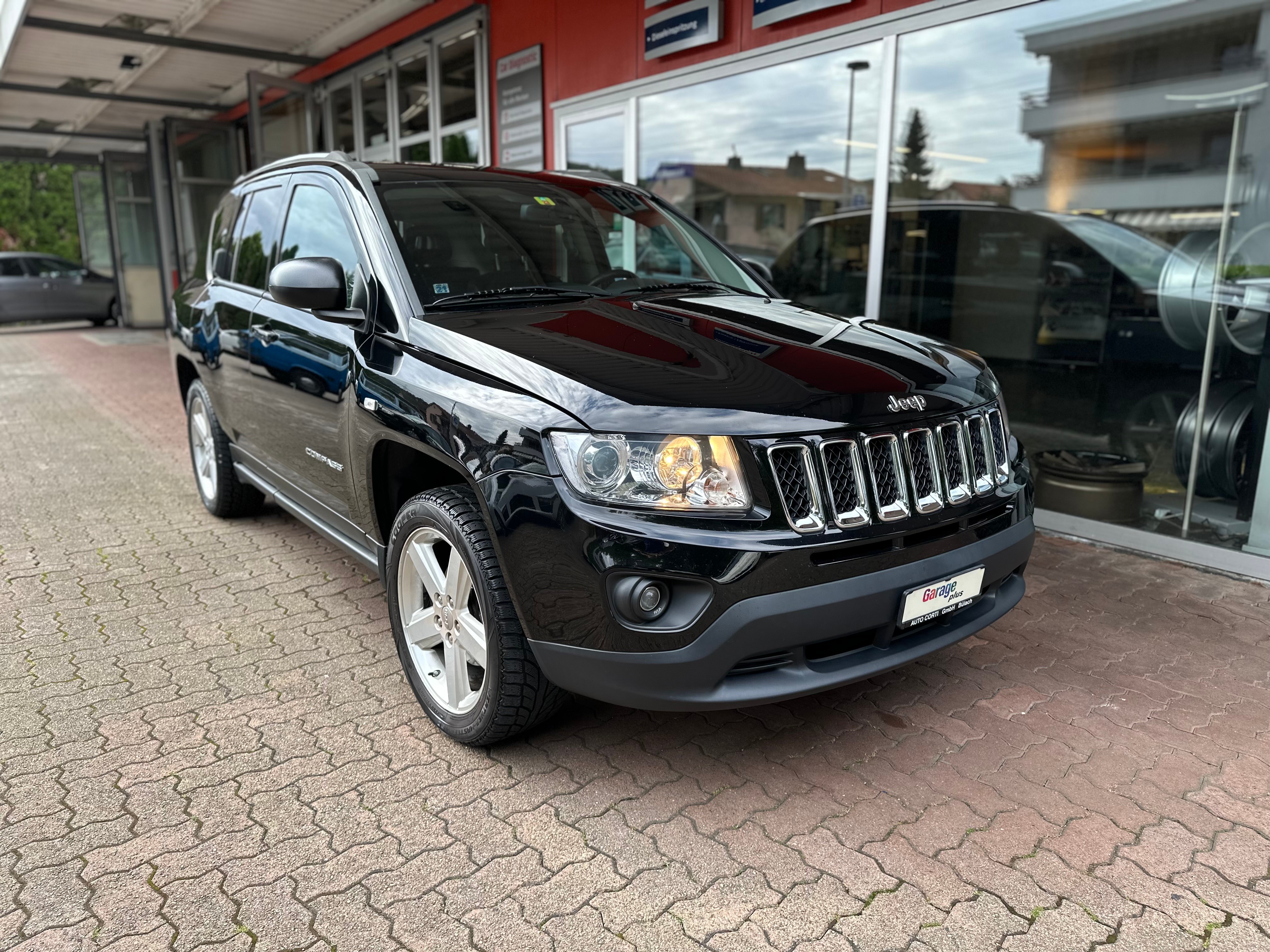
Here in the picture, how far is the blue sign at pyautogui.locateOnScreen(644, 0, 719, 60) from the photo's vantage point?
6625 mm

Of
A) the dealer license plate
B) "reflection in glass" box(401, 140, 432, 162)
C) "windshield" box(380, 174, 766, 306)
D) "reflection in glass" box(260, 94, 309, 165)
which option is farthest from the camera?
"reflection in glass" box(260, 94, 309, 165)

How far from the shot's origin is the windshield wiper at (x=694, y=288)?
354 centimetres

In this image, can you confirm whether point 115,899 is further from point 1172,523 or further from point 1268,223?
point 1268,223

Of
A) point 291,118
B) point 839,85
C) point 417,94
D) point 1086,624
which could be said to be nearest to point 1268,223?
point 1086,624

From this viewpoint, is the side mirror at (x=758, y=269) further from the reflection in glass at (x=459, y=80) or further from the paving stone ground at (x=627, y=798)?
the reflection in glass at (x=459, y=80)

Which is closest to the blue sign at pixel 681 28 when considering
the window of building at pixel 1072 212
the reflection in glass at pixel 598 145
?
the window of building at pixel 1072 212

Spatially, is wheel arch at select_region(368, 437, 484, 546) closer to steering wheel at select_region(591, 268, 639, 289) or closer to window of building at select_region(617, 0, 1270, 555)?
steering wheel at select_region(591, 268, 639, 289)

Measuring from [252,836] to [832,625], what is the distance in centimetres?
165

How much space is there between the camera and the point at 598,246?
12.3 feet

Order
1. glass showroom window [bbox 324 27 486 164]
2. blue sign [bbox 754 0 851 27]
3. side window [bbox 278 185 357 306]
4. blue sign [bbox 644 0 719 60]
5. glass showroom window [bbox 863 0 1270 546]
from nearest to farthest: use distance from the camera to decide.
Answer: side window [bbox 278 185 357 306]
glass showroom window [bbox 863 0 1270 546]
blue sign [bbox 754 0 851 27]
blue sign [bbox 644 0 719 60]
glass showroom window [bbox 324 27 486 164]

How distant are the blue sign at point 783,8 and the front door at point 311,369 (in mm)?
3689

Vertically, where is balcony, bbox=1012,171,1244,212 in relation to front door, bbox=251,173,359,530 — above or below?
above

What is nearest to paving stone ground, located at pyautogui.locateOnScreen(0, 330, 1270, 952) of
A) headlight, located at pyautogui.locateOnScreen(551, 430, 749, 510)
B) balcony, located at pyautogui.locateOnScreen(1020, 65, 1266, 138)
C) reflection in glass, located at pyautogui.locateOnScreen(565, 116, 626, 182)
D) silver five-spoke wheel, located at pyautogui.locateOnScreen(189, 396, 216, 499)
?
headlight, located at pyautogui.locateOnScreen(551, 430, 749, 510)

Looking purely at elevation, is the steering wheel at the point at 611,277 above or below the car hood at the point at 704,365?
above
